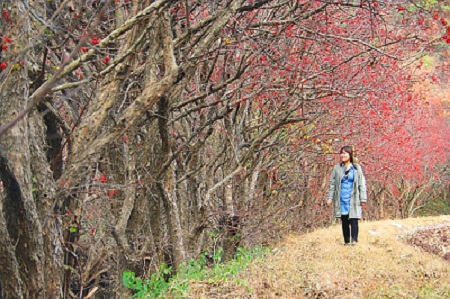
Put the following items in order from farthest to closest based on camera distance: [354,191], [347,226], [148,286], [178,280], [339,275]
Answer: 1. [347,226]
2. [354,191]
3. [148,286]
4. [339,275]
5. [178,280]

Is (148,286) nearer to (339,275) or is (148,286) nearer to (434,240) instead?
(339,275)

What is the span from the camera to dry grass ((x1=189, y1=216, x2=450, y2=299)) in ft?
20.0

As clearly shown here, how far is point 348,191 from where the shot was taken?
9305 mm

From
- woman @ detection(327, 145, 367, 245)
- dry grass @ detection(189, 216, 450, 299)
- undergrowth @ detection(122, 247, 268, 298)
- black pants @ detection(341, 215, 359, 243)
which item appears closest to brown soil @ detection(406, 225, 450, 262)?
dry grass @ detection(189, 216, 450, 299)

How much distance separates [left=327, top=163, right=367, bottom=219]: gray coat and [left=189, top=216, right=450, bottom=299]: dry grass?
60 centimetres

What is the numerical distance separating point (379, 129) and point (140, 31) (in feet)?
34.9

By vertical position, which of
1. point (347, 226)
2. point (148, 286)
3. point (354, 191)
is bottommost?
point (148, 286)

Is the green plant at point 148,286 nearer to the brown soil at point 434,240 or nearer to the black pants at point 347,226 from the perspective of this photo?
the black pants at point 347,226

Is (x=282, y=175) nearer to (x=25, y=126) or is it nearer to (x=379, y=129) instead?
(x=379, y=129)

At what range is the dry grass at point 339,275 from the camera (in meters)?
→ 6.10

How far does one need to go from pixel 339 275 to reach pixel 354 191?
2.77m

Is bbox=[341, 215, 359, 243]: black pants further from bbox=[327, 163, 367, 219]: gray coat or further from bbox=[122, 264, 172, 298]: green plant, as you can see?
bbox=[122, 264, 172, 298]: green plant

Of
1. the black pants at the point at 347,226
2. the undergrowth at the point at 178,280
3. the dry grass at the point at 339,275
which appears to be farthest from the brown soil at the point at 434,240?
the undergrowth at the point at 178,280

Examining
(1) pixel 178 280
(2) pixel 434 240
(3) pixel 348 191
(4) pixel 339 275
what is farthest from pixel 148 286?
(2) pixel 434 240
